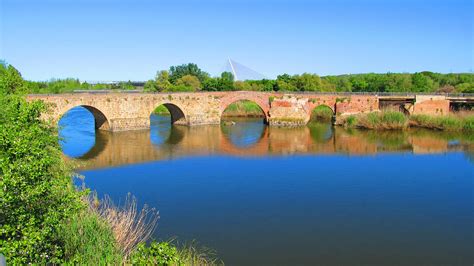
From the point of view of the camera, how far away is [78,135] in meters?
35.9

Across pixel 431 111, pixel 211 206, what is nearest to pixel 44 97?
pixel 211 206

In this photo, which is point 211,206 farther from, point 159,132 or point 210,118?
point 210,118

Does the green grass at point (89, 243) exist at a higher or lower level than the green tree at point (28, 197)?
lower

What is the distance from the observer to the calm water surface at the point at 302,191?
13.8m

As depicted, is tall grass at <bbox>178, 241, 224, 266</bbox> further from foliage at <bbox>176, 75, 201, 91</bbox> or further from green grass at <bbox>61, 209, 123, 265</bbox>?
foliage at <bbox>176, 75, 201, 91</bbox>

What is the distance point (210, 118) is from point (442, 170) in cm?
2279

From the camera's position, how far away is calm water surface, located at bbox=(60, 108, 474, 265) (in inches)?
545

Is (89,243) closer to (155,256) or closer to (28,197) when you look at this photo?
(155,256)

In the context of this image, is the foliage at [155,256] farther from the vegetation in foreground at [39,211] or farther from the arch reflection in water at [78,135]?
the arch reflection in water at [78,135]

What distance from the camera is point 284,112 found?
139 feet

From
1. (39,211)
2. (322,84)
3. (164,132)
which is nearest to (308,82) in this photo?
(322,84)

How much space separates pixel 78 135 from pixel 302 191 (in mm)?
22875

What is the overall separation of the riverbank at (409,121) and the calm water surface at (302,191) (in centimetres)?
279

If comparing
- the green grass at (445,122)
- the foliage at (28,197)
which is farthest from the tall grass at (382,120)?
the foliage at (28,197)
